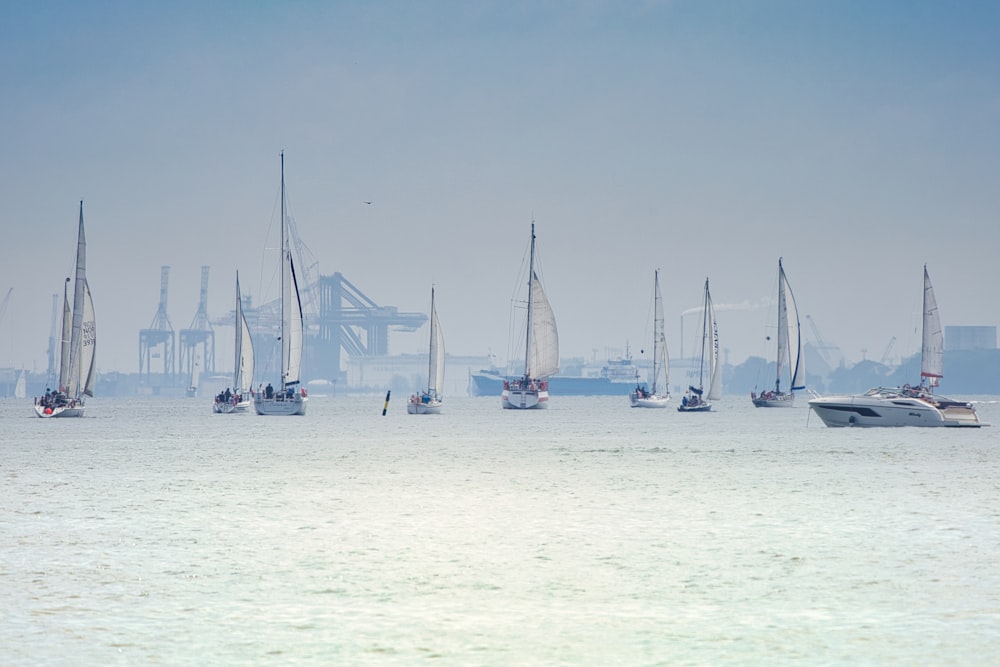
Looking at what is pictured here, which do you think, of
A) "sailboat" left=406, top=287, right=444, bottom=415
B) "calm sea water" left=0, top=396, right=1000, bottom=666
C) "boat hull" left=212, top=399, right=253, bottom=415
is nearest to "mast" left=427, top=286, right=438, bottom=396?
"sailboat" left=406, top=287, right=444, bottom=415

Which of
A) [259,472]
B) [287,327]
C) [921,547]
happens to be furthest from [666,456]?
[287,327]

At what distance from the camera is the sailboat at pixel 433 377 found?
367 ft

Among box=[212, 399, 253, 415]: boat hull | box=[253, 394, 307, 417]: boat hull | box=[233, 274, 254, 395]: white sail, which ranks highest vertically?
box=[233, 274, 254, 395]: white sail

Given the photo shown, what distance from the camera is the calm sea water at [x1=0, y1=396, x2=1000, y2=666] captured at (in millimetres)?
12406

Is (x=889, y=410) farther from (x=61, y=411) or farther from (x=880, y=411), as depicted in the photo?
(x=61, y=411)

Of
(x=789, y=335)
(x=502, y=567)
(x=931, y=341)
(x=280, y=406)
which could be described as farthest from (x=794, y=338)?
(x=502, y=567)

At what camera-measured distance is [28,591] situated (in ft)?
51.1

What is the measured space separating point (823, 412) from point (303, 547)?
57640 millimetres

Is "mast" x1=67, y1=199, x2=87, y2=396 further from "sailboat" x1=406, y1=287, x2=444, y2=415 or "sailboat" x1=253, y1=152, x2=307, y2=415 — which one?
"sailboat" x1=406, y1=287, x2=444, y2=415

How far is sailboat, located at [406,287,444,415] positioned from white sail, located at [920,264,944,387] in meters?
39.7

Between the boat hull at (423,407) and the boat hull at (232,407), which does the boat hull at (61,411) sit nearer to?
the boat hull at (232,407)

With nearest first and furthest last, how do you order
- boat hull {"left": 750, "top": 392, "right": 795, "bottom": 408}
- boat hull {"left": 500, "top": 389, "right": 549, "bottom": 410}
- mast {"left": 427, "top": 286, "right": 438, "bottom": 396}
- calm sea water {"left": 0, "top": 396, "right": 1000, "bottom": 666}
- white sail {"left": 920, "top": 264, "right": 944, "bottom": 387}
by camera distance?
calm sea water {"left": 0, "top": 396, "right": 1000, "bottom": 666} < white sail {"left": 920, "top": 264, "right": 944, "bottom": 387} < mast {"left": 427, "top": 286, "right": 438, "bottom": 396} < boat hull {"left": 500, "top": 389, "right": 549, "bottom": 410} < boat hull {"left": 750, "top": 392, "right": 795, "bottom": 408}

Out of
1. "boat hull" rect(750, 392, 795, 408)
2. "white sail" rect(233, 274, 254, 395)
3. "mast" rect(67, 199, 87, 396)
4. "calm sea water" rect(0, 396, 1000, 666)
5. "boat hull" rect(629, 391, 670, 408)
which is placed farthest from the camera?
"boat hull" rect(629, 391, 670, 408)

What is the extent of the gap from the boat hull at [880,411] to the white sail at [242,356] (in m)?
61.2
